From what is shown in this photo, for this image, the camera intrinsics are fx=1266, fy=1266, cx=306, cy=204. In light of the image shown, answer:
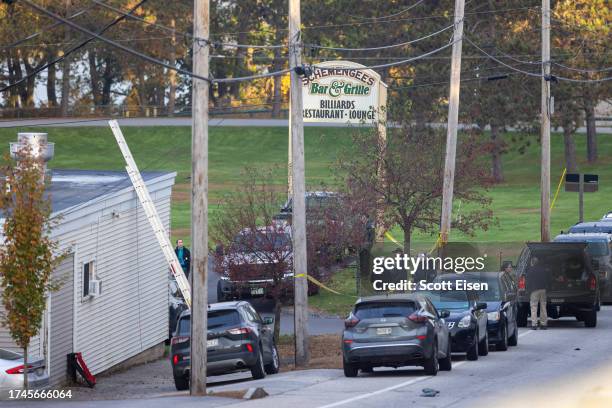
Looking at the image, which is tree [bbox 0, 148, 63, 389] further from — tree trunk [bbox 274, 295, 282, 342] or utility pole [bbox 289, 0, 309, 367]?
tree trunk [bbox 274, 295, 282, 342]

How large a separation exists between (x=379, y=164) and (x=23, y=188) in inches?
774

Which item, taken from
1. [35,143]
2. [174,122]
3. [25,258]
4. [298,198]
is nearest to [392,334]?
[298,198]

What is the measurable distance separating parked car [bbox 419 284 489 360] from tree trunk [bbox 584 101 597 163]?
48.6 meters

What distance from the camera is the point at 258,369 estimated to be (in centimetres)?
2412

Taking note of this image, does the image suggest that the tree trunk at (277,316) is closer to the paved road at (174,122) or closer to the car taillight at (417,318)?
the car taillight at (417,318)

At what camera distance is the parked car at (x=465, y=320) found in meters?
25.0

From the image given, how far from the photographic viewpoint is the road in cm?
1912

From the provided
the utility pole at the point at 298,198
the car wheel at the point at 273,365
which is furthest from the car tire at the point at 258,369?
the utility pole at the point at 298,198

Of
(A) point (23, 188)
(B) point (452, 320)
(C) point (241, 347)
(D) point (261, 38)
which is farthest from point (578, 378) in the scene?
(D) point (261, 38)

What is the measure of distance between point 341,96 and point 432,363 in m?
24.0

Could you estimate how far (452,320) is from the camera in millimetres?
24953

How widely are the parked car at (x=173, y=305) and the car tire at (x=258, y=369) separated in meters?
9.60

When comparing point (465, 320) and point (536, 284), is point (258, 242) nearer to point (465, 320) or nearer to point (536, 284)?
point (536, 284)

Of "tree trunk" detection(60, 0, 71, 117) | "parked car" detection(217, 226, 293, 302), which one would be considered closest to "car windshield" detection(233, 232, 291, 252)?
"parked car" detection(217, 226, 293, 302)
